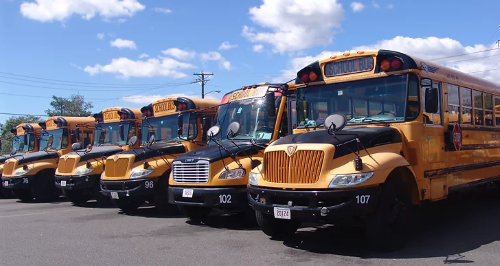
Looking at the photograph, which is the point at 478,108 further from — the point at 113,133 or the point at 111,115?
the point at 111,115

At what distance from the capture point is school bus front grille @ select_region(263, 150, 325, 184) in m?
6.11

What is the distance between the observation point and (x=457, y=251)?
6297 millimetres

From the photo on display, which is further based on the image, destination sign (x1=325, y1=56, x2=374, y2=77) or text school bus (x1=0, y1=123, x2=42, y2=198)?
text school bus (x1=0, y1=123, x2=42, y2=198)

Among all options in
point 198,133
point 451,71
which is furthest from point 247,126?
point 451,71

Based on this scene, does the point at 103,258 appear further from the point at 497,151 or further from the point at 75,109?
the point at 75,109

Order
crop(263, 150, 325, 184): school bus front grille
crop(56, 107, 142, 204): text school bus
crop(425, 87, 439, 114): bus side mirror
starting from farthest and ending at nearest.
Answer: crop(56, 107, 142, 204): text school bus < crop(425, 87, 439, 114): bus side mirror < crop(263, 150, 325, 184): school bus front grille

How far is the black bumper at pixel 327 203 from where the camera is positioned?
19.0ft

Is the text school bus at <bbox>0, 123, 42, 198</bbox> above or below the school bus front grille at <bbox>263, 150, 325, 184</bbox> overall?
above

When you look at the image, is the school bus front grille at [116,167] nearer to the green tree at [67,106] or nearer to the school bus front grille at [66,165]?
the school bus front grille at [66,165]

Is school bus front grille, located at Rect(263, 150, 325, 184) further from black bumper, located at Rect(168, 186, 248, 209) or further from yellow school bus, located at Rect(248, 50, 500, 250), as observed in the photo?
black bumper, located at Rect(168, 186, 248, 209)

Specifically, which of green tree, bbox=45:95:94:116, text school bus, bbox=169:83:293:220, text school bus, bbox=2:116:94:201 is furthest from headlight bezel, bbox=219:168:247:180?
green tree, bbox=45:95:94:116

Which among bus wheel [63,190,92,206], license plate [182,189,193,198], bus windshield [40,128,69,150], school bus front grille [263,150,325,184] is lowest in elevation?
bus wheel [63,190,92,206]

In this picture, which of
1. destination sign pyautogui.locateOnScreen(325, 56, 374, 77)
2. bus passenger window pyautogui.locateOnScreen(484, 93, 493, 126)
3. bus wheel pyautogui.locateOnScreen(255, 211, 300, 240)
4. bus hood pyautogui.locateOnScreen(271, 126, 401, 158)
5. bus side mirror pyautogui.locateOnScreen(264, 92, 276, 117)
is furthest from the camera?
bus passenger window pyautogui.locateOnScreen(484, 93, 493, 126)

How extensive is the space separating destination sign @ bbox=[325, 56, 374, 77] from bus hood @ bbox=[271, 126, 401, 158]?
0.95 metres
